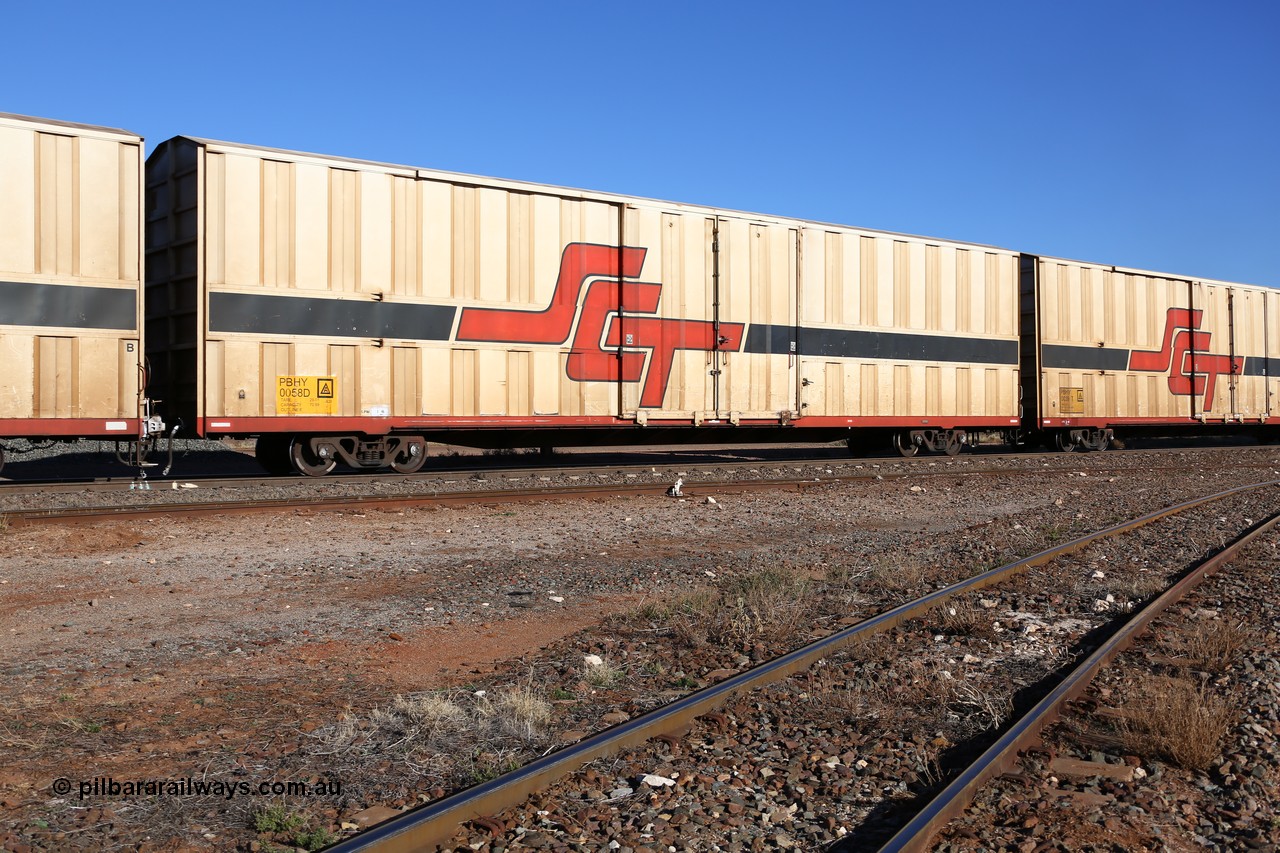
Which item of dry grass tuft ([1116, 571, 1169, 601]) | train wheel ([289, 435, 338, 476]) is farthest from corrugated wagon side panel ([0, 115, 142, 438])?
dry grass tuft ([1116, 571, 1169, 601])

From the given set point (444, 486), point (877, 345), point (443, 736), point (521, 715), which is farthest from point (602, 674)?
point (877, 345)

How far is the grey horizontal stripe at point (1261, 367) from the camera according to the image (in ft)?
82.6

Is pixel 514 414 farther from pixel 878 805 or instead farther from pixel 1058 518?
pixel 878 805

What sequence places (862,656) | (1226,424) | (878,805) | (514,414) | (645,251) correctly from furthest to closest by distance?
(1226,424) → (645,251) → (514,414) → (862,656) → (878,805)

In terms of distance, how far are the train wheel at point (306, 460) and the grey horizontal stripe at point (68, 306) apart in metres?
2.79

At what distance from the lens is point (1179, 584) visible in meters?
7.04

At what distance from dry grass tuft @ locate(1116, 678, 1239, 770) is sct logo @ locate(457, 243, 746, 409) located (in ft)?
36.6

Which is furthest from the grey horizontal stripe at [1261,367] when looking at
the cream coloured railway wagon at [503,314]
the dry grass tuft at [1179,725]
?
the dry grass tuft at [1179,725]

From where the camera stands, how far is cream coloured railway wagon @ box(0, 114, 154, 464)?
1098 centimetres

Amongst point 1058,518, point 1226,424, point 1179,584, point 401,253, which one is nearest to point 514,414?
point 401,253

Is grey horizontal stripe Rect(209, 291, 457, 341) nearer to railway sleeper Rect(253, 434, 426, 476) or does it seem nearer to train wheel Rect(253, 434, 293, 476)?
railway sleeper Rect(253, 434, 426, 476)

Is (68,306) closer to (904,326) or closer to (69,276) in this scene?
(69,276)

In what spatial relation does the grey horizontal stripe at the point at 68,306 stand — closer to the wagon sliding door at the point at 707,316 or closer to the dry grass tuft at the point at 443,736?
the wagon sliding door at the point at 707,316

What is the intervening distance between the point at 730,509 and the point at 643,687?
7.53 meters
